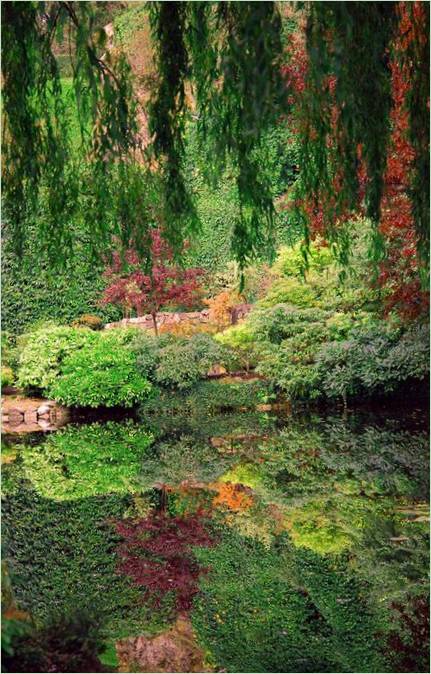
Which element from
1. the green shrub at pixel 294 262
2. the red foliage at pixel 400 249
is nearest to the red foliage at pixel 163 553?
the red foliage at pixel 400 249

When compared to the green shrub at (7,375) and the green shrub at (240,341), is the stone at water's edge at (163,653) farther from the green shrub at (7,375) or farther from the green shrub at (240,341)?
the green shrub at (7,375)

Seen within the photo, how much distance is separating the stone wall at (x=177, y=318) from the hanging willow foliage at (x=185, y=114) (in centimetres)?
1351

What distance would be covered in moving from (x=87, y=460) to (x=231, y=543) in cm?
481

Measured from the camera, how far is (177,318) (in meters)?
19.8

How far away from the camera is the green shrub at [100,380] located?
16625mm

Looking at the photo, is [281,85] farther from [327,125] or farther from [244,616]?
[244,616]

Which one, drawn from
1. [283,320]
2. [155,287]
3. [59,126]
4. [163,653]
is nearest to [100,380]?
[155,287]

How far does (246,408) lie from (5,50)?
12.4 m

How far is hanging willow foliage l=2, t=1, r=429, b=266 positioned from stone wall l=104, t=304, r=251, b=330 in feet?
44.3

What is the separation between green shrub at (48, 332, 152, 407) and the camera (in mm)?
16625

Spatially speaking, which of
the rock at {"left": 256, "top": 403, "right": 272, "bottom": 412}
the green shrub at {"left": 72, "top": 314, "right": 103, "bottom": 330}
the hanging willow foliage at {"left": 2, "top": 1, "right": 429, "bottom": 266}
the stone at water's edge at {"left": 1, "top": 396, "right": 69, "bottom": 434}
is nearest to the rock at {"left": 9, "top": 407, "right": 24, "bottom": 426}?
the stone at water's edge at {"left": 1, "top": 396, "right": 69, "bottom": 434}

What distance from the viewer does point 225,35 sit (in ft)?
17.1

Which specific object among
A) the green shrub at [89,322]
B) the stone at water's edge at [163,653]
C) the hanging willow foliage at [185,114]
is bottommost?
the green shrub at [89,322]

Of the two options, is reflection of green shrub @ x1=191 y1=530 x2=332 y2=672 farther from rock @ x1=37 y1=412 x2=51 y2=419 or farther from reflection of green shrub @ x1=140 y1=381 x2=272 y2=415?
rock @ x1=37 y1=412 x2=51 y2=419
